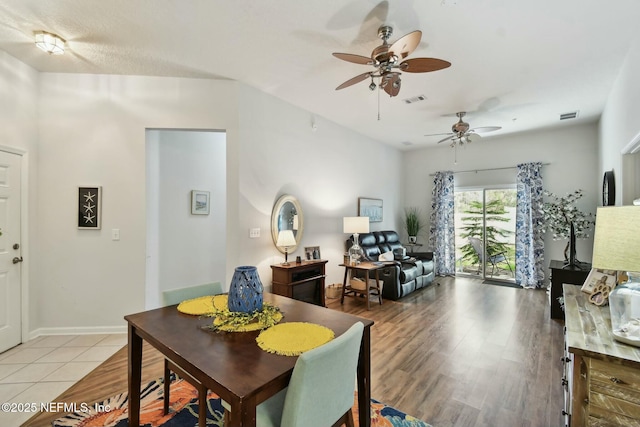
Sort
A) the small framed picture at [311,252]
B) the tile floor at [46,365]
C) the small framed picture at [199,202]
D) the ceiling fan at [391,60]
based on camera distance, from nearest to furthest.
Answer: the tile floor at [46,365], the ceiling fan at [391,60], the small framed picture at [199,202], the small framed picture at [311,252]

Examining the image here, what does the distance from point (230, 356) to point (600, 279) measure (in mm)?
2448

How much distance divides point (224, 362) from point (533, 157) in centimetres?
668

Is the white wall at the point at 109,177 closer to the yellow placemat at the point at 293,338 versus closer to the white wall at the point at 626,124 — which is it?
the yellow placemat at the point at 293,338

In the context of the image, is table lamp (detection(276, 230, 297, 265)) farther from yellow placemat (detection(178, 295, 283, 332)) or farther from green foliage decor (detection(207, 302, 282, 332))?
green foliage decor (detection(207, 302, 282, 332))

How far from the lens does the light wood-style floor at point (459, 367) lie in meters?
1.99

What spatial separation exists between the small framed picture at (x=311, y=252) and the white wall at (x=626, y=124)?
366cm

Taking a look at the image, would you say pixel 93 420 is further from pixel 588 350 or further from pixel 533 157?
pixel 533 157

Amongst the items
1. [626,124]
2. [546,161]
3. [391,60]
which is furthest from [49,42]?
[546,161]

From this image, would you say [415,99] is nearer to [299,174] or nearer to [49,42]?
[299,174]

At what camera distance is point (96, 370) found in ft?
→ 8.07

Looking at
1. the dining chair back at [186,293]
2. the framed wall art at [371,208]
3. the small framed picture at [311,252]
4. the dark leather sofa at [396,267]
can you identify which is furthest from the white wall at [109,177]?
the framed wall art at [371,208]

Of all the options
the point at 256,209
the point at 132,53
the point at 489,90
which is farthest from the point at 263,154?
the point at 489,90

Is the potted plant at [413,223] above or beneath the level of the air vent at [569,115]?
beneath

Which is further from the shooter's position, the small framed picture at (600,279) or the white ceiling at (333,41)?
the white ceiling at (333,41)
